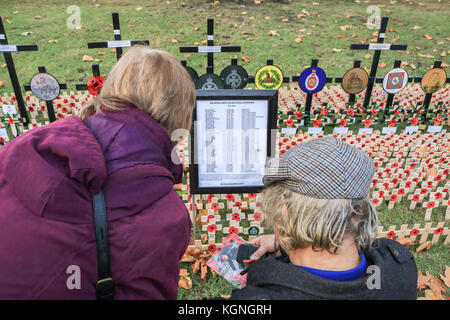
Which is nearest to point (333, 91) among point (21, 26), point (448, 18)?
→ point (448, 18)

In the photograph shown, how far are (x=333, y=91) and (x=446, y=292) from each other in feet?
12.2

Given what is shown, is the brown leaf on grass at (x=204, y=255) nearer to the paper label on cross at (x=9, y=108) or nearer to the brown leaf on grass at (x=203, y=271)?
the brown leaf on grass at (x=203, y=271)

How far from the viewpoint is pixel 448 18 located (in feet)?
32.4

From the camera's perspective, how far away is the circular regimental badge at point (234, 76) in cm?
472

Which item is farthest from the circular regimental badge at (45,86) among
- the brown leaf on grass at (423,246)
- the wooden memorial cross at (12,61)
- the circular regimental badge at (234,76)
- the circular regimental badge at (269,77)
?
the brown leaf on grass at (423,246)

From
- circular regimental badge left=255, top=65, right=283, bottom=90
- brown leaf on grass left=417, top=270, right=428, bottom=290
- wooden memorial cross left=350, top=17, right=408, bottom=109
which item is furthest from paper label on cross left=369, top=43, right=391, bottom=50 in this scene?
brown leaf on grass left=417, top=270, right=428, bottom=290

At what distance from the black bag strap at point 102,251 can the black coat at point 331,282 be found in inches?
19.2

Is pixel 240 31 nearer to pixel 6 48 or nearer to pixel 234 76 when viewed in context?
pixel 234 76

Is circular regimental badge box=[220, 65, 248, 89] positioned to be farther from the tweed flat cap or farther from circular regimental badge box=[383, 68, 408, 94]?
the tweed flat cap

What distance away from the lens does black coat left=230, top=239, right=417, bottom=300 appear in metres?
1.28

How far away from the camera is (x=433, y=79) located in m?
4.89

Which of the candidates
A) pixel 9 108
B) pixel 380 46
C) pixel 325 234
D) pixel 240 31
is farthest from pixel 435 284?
pixel 240 31

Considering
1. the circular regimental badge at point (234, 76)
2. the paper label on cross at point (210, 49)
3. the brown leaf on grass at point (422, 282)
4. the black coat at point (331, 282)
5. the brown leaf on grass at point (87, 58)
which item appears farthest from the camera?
the brown leaf on grass at point (87, 58)

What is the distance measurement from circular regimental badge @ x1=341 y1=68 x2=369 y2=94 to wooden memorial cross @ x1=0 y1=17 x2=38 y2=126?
13.5ft
